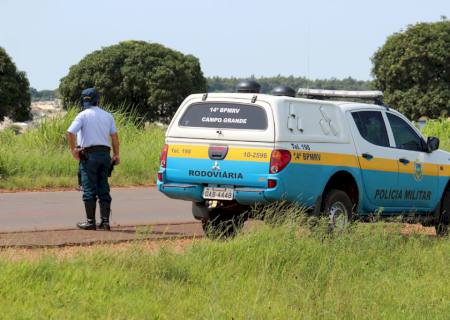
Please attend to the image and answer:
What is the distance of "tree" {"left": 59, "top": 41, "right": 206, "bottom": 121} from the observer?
92.1m

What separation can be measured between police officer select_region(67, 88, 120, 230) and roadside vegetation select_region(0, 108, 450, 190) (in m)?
7.39

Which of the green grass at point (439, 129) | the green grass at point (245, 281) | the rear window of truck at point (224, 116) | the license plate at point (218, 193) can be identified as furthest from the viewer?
the green grass at point (439, 129)

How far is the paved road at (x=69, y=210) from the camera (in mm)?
15070

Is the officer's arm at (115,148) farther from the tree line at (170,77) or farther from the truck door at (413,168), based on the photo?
the tree line at (170,77)

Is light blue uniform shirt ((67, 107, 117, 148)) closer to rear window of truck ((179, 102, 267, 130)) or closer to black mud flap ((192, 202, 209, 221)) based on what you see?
rear window of truck ((179, 102, 267, 130))

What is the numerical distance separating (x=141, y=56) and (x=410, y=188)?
8366 centimetres

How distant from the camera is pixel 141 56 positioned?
3804 inches

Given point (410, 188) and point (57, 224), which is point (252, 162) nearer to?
point (410, 188)

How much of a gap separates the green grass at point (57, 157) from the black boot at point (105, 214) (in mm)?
7287

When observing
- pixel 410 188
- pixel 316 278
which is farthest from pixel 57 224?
pixel 316 278

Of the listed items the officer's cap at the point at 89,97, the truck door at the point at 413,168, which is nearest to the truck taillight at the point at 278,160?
the truck door at the point at 413,168

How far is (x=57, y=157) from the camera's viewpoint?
939 inches

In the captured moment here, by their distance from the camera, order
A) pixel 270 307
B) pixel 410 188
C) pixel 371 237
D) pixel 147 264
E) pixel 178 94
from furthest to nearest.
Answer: pixel 178 94 < pixel 410 188 < pixel 371 237 < pixel 147 264 < pixel 270 307

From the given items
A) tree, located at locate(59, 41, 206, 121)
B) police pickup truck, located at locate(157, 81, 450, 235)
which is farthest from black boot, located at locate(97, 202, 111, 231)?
tree, located at locate(59, 41, 206, 121)
